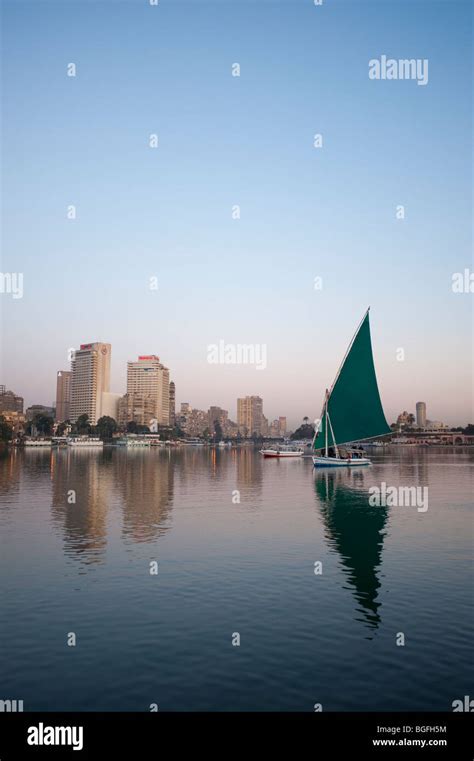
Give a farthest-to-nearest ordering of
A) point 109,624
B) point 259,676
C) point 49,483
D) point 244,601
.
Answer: point 49,483
point 244,601
point 109,624
point 259,676

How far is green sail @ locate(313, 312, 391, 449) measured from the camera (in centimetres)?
10006

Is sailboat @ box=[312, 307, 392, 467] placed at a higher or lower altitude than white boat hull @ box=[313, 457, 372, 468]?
higher

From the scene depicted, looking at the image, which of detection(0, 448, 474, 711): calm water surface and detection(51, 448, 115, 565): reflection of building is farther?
detection(51, 448, 115, 565): reflection of building

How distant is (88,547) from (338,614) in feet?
61.5

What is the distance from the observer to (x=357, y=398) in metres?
101

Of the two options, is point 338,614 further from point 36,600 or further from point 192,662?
point 36,600

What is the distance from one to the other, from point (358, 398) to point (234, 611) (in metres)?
78.4

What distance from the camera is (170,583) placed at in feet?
98.6

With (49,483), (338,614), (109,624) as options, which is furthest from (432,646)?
(49,483)

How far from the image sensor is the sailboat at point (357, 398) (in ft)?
328
